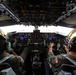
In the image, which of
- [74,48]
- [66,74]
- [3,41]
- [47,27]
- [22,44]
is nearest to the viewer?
[66,74]

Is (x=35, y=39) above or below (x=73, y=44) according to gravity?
below

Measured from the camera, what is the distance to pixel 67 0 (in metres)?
5.34

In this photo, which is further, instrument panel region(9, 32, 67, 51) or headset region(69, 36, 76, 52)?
instrument panel region(9, 32, 67, 51)

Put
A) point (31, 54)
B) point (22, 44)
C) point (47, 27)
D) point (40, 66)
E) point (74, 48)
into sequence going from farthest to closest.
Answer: point (47, 27)
point (22, 44)
point (31, 54)
point (40, 66)
point (74, 48)

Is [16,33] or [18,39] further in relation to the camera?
[16,33]

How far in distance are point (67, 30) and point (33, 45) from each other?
12.5 feet

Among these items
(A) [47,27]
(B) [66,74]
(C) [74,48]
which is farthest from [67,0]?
(A) [47,27]

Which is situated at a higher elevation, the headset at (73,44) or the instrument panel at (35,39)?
the headset at (73,44)

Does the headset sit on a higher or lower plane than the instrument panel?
higher

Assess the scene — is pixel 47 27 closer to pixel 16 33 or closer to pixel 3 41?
pixel 16 33

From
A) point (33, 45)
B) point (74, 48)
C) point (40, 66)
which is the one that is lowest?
point (40, 66)

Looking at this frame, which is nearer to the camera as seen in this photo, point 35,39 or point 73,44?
point 73,44

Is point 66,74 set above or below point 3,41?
below

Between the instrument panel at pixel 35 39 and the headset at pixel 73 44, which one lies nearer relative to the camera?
the headset at pixel 73 44
